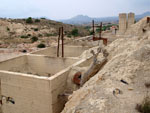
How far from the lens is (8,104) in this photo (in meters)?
7.48

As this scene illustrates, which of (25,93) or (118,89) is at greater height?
(118,89)

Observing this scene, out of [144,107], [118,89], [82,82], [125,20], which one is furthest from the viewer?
[125,20]

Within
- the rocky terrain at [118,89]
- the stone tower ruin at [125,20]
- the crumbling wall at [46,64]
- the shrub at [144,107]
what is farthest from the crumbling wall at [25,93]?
the stone tower ruin at [125,20]

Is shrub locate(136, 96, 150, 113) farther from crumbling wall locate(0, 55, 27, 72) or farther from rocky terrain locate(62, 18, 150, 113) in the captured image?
crumbling wall locate(0, 55, 27, 72)

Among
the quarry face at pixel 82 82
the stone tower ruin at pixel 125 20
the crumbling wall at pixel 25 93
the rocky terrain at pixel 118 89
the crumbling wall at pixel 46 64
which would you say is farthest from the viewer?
the stone tower ruin at pixel 125 20

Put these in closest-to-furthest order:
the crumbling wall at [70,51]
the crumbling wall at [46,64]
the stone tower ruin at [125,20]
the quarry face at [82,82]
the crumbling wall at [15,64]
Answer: the quarry face at [82,82]
the crumbling wall at [15,64]
the crumbling wall at [46,64]
the crumbling wall at [70,51]
the stone tower ruin at [125,20]

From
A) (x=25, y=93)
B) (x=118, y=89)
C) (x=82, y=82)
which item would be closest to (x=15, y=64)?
(x=25, y=93)

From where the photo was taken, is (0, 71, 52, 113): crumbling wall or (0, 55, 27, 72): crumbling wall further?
(0, 55, 27, 72): crumbling wall

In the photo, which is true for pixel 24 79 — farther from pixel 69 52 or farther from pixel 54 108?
pixel 69 52

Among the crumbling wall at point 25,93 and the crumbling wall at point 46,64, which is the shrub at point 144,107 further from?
the crumbling wall at point 46,64

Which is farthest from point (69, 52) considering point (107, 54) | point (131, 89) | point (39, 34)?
point (39, 34)

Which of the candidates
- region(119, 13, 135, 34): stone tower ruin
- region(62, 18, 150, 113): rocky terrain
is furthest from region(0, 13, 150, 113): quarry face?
region(119, 13, 135, 34): stone tower ruin

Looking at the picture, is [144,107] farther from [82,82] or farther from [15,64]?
[15,64]

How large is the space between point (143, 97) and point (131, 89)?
1.52ft
